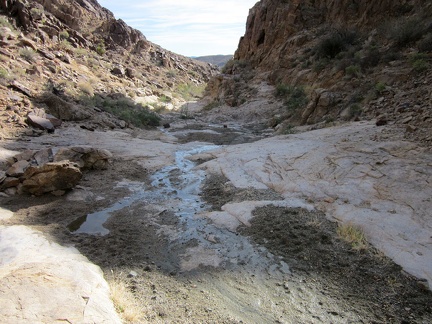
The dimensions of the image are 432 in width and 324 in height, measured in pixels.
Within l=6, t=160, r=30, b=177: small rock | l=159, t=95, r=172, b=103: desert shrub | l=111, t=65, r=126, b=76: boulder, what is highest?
l=111, t=65, r=126, b=76: boulder

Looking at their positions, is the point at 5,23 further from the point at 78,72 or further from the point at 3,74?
the point at 3,74

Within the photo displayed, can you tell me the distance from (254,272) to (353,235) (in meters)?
1.38

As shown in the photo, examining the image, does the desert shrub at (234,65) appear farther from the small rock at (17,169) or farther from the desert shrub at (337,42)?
the small rock at (17,169)

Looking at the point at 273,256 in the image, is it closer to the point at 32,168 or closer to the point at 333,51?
the point at 32,168

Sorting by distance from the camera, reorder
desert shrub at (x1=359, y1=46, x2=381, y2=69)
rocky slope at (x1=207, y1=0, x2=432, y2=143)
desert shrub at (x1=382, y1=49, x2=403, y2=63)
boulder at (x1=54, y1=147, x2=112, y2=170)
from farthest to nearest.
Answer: desert shrub at (x1=359, y1=46, x2=381, y2=69) → desert shrub at (x1=382, y1=49, x2=403, y2=63) → rocky slope at (x1=207, y1=0, x2=432, y2=143) → boulder at (x1=54, y1=147, x2=112, y2=170)

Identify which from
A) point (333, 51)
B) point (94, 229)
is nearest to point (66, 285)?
point (94, 229)

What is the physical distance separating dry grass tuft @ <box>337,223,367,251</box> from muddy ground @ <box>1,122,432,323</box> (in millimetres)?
76

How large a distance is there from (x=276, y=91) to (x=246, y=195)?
12129mm

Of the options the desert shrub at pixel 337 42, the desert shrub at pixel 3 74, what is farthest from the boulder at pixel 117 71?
the desert shrub at pixel 337 42

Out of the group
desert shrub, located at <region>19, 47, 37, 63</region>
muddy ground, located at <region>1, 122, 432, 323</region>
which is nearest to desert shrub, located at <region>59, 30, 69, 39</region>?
desert shrub, located at <region>19, 47, 37, 63</region>

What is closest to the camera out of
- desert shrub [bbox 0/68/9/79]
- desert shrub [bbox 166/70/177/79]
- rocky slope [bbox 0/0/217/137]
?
desert shrub [bbox 0/68/9/79]

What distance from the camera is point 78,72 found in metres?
16.3

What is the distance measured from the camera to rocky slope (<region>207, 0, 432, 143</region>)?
8.83 m

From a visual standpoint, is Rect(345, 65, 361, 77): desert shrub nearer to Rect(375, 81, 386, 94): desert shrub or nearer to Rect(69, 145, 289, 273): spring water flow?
Rect(375, 81, 386, 94): desert shrub
